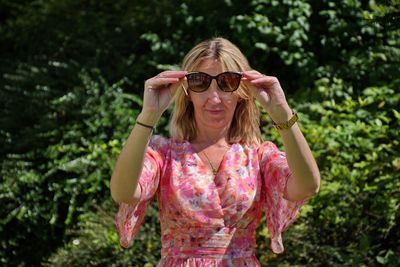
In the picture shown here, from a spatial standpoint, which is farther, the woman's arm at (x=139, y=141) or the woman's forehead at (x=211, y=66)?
the woman's forehead at (x=211, y=66)

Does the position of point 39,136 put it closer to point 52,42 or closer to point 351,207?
point 52,42

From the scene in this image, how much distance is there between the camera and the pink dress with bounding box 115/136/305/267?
326cm

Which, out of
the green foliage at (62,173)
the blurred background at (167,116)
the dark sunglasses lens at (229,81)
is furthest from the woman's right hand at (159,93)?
the green foliage at (62,173)

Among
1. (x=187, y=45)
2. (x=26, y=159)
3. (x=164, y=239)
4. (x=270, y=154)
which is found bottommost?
(x=26, y=159)

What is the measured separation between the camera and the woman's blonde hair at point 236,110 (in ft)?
11.1

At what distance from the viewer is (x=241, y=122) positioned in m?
3.50

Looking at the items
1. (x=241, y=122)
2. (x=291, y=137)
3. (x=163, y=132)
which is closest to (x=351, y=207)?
(x=163, y=132)

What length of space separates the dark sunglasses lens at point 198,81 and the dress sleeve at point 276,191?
0.39 metres

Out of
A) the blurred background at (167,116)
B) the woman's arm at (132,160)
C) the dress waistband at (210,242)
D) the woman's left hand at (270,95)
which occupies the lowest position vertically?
the blurred background at (167,116)

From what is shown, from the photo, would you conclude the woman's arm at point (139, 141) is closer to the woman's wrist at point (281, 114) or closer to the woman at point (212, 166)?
the woman at point (212, 166)

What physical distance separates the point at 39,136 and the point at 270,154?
3264 millimetres

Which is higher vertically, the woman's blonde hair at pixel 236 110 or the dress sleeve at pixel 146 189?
the woman's blonde hair at pixel 236 110

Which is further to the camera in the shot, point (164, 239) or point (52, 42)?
point (52, 42)

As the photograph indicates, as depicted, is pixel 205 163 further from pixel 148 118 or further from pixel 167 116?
pixel 167 116
